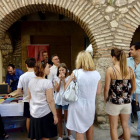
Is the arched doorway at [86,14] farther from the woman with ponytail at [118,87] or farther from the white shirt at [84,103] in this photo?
the white shirt at [84,103]

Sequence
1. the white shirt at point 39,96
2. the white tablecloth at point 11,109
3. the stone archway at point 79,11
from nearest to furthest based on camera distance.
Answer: the white shirt at point 39,96 < the white tablecloth at point 11,109 < the stone archway at point 79,11

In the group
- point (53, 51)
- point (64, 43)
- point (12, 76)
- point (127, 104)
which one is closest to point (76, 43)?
point (64, 43)

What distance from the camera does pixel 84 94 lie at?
6.93 feet

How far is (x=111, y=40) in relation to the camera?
332 cm

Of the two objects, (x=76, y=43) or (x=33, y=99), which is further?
(x=76, y=43)

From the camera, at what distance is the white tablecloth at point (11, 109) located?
2.82m

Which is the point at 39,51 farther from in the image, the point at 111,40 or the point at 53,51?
the point at 111,40

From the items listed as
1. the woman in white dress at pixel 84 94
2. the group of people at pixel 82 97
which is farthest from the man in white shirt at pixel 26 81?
the woman in white dress at pixel 84 94

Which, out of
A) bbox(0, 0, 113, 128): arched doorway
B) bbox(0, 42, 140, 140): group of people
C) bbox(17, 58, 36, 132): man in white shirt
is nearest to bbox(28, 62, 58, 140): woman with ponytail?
bbox(0, 42, 140, 140): group of people

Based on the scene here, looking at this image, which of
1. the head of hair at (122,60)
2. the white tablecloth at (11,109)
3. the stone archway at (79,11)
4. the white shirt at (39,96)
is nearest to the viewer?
the white shirt at (39,96)

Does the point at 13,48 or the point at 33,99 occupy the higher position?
the point at 13,48

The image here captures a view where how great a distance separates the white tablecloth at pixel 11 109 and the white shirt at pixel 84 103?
1.24m

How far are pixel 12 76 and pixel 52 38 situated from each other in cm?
312

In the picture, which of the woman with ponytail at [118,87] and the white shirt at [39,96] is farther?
the woman with ponytail at [118,87]
